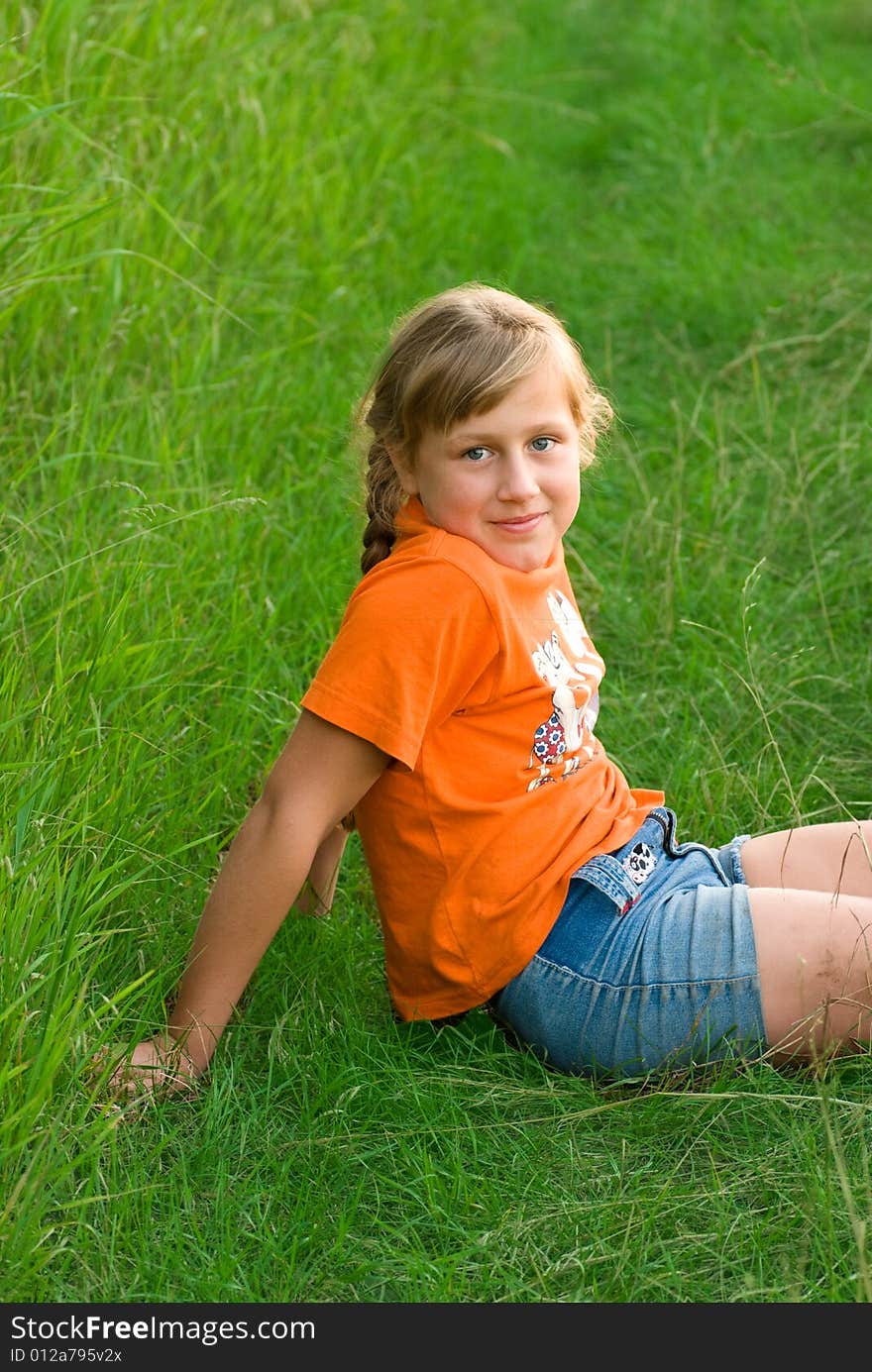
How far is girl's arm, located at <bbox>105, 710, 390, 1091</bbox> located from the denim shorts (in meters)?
0.35

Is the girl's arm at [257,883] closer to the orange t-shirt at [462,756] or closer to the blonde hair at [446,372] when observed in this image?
the orange t-shirt at [462,756]

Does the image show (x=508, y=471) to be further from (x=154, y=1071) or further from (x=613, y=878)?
(x=154, y=1071)

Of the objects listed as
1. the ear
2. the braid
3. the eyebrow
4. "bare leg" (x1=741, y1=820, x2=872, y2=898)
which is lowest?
"bare leg" (x1=741, y1=820, x2=872, y2=898)

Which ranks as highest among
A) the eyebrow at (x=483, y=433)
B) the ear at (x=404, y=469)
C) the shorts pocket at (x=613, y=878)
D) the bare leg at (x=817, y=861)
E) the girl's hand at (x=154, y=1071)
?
the eyebrow at (x=483, y=433)

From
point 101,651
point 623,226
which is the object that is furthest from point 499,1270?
point 623,226

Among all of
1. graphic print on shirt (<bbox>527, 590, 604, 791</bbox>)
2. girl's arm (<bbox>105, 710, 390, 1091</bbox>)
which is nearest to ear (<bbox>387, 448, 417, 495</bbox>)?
graphic print on shirt (<bbox>527, 590, 604, 791</bbox>)

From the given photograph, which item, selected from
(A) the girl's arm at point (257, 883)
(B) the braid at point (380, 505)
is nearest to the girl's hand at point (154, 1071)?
(A) the girl's arm at point (257, 883)

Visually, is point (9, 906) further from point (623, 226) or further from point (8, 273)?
point (623, 226)

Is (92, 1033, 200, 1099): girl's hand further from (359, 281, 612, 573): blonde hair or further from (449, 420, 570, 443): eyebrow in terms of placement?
(449, 420, 570, 443): eyebrow

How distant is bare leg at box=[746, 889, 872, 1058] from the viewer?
2.21 m

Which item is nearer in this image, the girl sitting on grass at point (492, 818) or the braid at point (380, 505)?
the girl sitting on grass at point (492, 818)

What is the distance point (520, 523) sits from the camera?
221cm

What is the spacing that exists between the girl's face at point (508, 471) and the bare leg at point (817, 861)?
0.60 meters

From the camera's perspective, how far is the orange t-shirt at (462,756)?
6.86 feet
